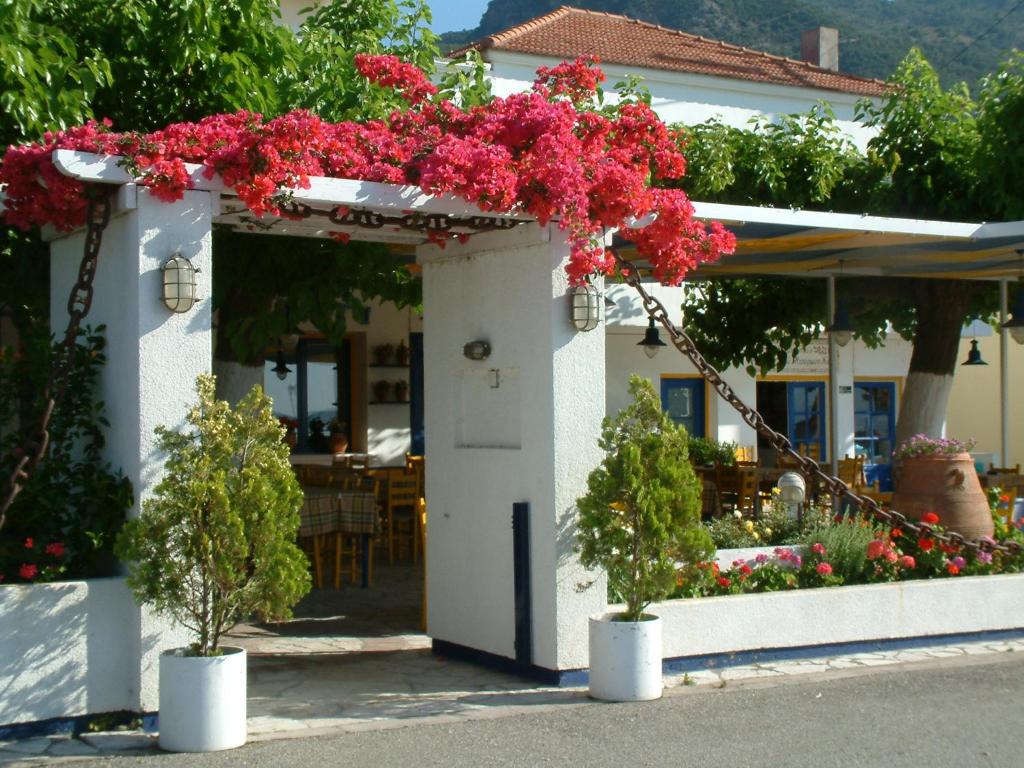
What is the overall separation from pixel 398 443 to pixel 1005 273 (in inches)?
332

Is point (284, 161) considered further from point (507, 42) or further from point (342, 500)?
point (507, 42)

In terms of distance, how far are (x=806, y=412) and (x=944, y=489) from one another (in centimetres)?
1389

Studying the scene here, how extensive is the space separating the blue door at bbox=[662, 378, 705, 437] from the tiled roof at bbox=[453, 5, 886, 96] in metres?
6.06

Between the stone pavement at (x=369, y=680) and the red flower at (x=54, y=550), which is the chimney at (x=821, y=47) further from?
the red flower at (x=54, y=550)

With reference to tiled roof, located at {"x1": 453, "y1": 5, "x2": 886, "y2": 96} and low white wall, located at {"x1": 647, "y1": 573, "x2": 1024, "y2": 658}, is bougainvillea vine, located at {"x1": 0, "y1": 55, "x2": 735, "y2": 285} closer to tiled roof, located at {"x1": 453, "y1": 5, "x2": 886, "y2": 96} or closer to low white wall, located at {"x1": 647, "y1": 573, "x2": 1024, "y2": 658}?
low white wall, located at {"x1": 647, "y1": 573, "x2": 1024, "y2": 658}

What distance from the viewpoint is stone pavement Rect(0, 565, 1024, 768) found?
21.4ft

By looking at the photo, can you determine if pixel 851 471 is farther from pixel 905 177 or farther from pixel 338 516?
pixel 338 516

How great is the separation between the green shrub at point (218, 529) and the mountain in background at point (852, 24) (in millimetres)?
54050

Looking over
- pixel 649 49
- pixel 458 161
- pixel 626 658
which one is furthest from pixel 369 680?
pixel 649 49

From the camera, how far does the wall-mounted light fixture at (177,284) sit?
258 inches

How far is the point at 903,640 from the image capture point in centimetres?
871

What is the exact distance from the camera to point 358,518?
438 inches

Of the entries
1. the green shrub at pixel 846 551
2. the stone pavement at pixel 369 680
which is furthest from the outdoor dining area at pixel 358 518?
the green shrub at pixel 846 551

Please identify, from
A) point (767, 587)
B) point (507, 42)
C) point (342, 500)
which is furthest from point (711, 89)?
point (767, 587)
